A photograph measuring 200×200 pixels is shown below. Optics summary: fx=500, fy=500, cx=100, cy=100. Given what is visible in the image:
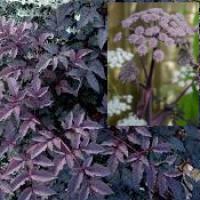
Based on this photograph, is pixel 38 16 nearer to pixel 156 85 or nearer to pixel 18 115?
pixel 18 115

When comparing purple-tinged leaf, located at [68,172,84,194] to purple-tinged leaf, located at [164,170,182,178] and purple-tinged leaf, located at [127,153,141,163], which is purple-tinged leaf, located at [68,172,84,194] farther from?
purple-tinged leaf, located at [164,170,182,178]

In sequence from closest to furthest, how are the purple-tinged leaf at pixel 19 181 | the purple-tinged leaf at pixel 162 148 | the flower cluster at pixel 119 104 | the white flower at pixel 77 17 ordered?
the purple-tinged leaf at pixel 19 181 → the purple-tinged leaf at pixel 162 148 → the white flower at pixel 77 17 → the flower cluster at pixel 119 104

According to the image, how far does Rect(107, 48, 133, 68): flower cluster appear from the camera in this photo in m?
1.61

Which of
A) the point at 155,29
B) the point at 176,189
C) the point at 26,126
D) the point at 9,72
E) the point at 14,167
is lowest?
the point at 176,189

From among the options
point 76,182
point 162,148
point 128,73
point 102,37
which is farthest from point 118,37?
point 76,182

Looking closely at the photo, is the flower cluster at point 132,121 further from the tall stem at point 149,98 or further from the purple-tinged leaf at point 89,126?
the purple-tinged leaf at point 89,126

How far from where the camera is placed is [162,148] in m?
1.45

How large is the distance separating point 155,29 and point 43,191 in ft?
1.90

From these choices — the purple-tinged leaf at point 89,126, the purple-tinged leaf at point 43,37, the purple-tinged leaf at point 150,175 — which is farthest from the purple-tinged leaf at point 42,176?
the purple-tinged leaf at point 43,37

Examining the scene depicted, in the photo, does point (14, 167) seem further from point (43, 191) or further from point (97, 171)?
point (97, 171)

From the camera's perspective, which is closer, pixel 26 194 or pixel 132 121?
pixel 26 194

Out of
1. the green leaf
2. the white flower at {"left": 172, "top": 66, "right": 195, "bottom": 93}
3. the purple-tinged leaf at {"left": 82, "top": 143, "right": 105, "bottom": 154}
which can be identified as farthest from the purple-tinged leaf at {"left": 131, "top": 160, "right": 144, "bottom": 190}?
the white flower at {"left": 172, "top": 66, "right": 195, "bottom": 93}

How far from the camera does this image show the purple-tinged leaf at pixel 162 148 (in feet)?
4.74

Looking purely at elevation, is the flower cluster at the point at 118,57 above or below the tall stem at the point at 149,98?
above
